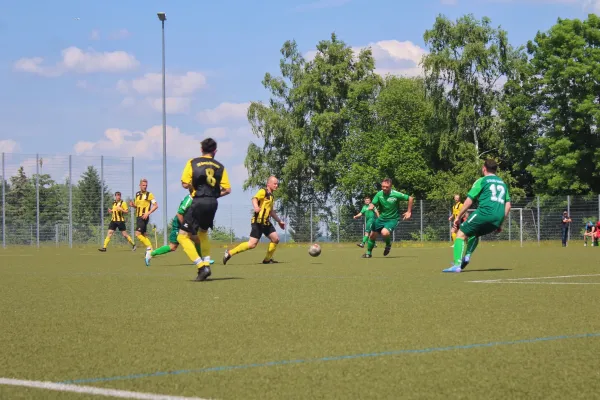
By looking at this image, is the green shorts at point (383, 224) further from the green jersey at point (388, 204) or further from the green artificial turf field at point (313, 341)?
the green artificial turf field at point (313, 341)

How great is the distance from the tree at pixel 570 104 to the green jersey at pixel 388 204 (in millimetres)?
36727

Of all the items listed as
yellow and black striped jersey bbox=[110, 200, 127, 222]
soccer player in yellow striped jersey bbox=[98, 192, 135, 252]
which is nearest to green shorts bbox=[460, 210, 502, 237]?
soccer player in yellow striped jersey bbox=[98, 192, 135, 252]

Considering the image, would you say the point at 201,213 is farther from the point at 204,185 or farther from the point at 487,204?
the point at 487,204

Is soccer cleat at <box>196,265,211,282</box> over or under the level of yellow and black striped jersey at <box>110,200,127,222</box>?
under

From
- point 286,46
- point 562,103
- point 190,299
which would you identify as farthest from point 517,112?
point 190,299

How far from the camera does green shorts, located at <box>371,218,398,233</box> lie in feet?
77.6

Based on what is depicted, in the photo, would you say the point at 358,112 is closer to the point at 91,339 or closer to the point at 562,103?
the point at 562,103

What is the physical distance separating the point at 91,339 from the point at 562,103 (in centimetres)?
5628

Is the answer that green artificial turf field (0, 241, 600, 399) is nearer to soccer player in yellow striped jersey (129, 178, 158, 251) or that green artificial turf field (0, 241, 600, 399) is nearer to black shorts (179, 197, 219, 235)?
black shorts (179, 197, 219, 235)

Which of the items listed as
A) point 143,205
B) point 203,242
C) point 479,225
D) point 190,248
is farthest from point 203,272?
point 143,205

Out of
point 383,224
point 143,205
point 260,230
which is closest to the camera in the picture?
point 260,230

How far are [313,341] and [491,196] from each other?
30.3ft

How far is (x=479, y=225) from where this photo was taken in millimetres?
15359

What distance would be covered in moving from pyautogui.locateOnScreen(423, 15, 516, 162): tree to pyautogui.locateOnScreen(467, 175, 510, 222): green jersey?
155ft
